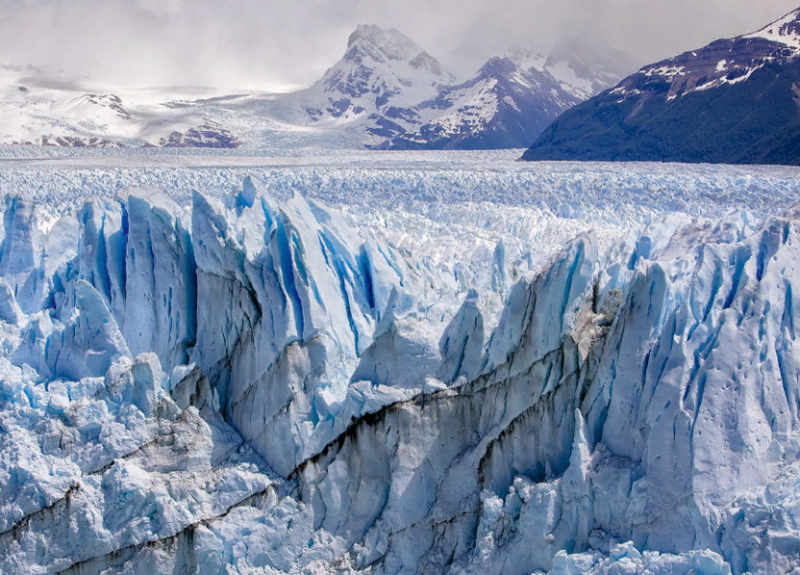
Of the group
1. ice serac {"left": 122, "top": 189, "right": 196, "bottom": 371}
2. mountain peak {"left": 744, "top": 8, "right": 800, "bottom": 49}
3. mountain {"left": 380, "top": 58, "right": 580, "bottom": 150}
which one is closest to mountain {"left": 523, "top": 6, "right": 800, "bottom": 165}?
mountain peak {"left": 744, "top": 8, "right": 800, "bottom": 49}

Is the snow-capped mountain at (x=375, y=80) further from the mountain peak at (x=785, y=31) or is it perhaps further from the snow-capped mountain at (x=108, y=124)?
the mountain peak at (x=785, y=31)

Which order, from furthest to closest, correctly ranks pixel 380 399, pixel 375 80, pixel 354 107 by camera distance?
pixel 375 80, pixel 354 107, pixel 380 399

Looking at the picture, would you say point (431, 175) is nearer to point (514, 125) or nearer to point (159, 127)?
point (159, 127)

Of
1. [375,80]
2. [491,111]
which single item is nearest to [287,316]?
[491,111]

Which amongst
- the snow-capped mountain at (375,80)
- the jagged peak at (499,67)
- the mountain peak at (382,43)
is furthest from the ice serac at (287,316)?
the mountain peak at (382,43)

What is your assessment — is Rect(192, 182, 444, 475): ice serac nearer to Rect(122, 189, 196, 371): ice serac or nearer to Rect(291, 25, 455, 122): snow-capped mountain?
Rect(122, 189, 196, 371): ice serac

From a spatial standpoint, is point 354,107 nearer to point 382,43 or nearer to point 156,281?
point 382,43
